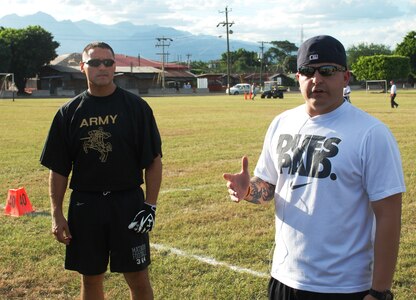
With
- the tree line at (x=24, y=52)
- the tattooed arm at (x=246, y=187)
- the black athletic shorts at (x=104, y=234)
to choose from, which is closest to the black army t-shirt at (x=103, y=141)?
the black athletic shorts at (x=104, y=234)

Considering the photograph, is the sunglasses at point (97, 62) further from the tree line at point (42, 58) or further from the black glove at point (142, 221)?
the tree line at point (42, 58)

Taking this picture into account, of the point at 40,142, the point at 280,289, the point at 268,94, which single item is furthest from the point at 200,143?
the point at 268,94

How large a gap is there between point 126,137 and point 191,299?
160 centimetres

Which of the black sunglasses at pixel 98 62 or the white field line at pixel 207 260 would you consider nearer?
the black sunglasses at pixel 98 62

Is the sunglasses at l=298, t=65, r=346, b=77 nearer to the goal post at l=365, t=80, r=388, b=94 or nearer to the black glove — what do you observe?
the black glove

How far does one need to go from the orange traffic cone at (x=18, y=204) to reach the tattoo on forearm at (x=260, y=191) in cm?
507

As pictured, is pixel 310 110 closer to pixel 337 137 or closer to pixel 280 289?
pixel 337 137

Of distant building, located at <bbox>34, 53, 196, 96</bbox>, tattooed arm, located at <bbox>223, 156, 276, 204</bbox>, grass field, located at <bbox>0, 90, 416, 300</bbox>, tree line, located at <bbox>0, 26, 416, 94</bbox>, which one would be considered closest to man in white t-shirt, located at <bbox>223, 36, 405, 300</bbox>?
tattooed arm, located at <bbox>223, 156, 276, 204</bbox>

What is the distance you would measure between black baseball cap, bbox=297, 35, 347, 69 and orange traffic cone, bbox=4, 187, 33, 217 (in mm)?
5535

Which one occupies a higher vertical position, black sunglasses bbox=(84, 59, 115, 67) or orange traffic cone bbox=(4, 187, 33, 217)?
black sunglasses bbox=(84, 59, 115, 67)

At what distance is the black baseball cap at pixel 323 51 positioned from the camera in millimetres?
2566

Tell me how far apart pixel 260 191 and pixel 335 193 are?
531 millimetres

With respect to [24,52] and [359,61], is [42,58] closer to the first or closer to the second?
[24,52]

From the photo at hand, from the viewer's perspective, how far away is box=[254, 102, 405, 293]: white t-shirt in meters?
2.38
